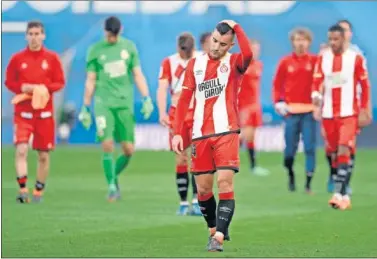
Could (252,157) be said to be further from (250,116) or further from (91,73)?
(91,73)

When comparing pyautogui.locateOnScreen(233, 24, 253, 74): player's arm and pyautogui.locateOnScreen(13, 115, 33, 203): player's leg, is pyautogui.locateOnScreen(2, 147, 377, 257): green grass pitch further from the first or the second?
pyautogui.locateOnScreen(233, 24, 253, 74): player's arm

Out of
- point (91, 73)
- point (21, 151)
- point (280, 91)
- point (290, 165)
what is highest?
point (91, 73)

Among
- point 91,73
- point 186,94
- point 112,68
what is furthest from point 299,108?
point 186,94

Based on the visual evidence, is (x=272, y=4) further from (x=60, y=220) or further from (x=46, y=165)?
(x=60, y=220)

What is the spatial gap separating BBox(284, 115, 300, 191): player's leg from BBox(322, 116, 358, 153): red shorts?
1.95 metres

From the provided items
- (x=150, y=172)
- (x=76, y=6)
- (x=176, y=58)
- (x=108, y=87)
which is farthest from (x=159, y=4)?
(x=176, y=58)

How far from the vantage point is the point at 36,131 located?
18.3 m

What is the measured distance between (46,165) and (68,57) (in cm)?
1245

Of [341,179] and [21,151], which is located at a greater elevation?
[21,151]

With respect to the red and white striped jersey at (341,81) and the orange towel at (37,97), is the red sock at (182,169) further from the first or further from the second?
the orange towel at (37,97)

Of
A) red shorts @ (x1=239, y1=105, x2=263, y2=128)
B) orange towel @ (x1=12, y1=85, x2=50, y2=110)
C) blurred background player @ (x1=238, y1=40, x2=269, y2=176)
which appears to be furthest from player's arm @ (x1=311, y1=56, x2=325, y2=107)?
red shorts @ (x1=239, y1=105, x2=263, y2=128)

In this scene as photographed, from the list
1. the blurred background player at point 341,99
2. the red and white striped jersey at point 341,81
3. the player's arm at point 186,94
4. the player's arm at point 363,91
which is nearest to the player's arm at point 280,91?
the blurred background player at point 341,99

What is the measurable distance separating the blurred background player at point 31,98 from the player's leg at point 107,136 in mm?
660

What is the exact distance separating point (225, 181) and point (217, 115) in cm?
65
